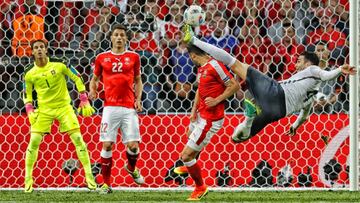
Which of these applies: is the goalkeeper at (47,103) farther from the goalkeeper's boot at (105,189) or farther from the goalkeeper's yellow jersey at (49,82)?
the goalkeeper's boot at (105,189)

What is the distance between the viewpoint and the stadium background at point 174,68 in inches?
428

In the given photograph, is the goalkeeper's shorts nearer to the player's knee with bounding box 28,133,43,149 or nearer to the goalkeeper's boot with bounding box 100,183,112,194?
the player's knee with bounding box 28,133,43,149

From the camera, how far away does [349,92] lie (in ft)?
34.6

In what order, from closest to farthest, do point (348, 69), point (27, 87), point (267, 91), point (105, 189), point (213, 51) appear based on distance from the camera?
point (348, 69), point (267, 91), point (213, 51), point (105, 189), point (27, 87)

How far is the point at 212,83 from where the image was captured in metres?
9.29

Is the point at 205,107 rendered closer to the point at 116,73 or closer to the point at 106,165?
the point at 116,73

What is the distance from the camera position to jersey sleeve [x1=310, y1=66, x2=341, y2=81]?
8538 millimetres

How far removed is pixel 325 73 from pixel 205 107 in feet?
3.74

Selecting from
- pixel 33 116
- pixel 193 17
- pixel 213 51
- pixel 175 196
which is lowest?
pixel 175 196

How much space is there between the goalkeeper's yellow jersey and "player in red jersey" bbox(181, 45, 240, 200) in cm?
158

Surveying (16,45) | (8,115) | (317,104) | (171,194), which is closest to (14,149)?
(8,115)

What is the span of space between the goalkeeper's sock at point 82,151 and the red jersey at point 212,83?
144cm

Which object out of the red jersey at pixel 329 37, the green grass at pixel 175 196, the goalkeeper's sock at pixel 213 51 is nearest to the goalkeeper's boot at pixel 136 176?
the green grass at pixel 175 196

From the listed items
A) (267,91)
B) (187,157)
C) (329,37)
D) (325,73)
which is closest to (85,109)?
(187,157)
